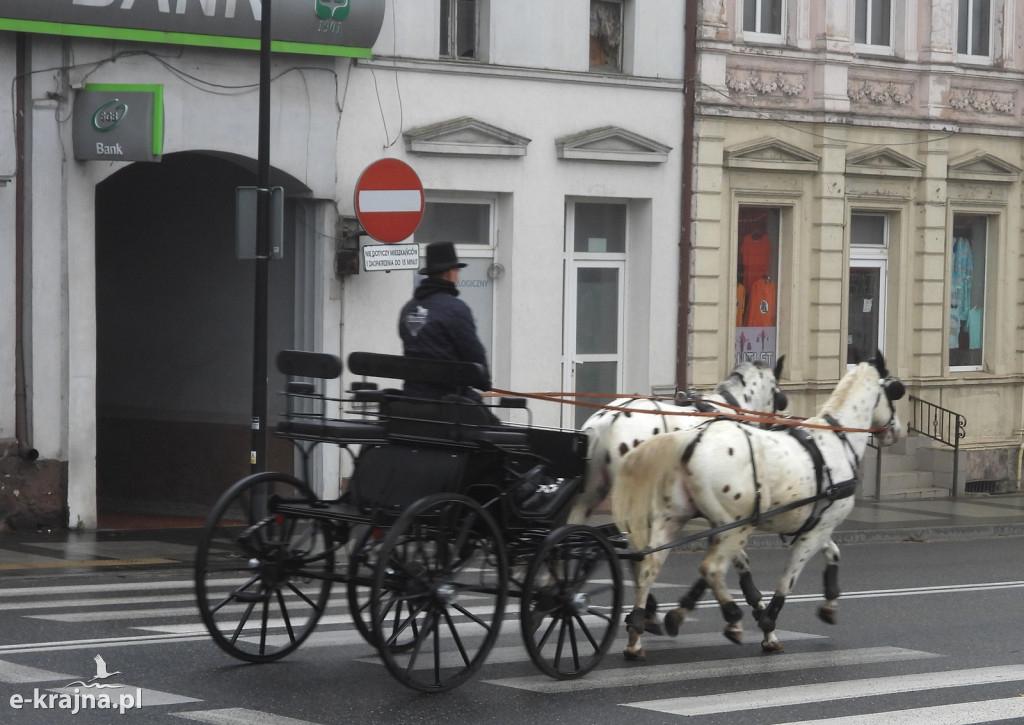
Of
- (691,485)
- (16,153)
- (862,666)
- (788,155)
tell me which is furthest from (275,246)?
(788,155)

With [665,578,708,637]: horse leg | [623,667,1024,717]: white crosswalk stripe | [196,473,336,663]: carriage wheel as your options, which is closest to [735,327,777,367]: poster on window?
[665,578,708,637]: horse leg

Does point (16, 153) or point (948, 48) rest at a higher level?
point (948, 48)

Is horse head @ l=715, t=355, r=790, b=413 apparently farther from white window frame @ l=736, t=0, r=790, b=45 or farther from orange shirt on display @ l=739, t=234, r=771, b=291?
white window frame @ l=736, t=0, r=790, b=45

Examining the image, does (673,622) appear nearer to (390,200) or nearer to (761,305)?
(390,200)

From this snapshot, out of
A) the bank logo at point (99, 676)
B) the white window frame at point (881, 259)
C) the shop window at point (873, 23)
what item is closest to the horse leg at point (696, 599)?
the bank logo at point (99, 676)

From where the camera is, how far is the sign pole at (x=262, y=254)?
15.2 m

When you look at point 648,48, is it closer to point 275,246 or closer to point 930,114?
point 930,114

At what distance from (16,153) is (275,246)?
3239 mm

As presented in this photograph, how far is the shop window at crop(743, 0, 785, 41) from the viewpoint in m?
22.4

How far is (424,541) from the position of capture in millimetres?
8469

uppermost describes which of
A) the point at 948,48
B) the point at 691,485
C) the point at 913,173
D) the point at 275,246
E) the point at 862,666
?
the point at 948,48

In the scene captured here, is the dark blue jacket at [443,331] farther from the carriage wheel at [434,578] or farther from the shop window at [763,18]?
the shop window at [763,18]

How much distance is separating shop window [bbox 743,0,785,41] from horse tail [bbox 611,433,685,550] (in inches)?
523

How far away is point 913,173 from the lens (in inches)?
945
